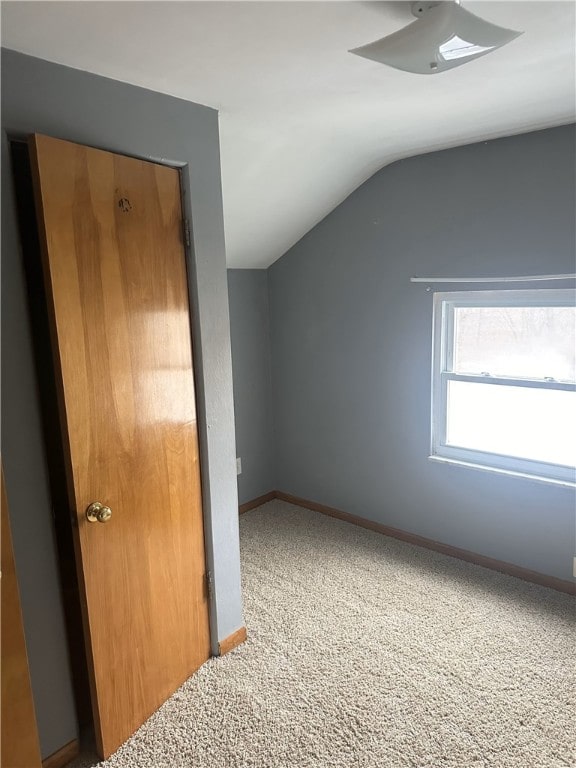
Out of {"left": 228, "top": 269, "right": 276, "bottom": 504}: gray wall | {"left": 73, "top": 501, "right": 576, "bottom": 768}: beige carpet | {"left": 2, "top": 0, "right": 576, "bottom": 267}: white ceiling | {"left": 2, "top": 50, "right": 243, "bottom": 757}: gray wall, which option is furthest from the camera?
{"left": 228, "top": 269, "right": 276, "bottom": 504}: gray wall

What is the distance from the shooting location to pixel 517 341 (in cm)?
262

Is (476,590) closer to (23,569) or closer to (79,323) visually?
(23,569)

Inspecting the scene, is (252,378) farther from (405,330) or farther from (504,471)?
(504,471)

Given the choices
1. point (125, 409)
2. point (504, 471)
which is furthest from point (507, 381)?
point (125, 409)

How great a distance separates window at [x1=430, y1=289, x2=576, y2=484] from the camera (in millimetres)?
2498

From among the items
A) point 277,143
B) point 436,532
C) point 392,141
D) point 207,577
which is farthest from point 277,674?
point 392,141

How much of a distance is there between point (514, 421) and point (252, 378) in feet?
5.48

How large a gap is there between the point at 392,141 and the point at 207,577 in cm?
218

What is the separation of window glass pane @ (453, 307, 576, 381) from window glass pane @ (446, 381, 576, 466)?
0.33 feet

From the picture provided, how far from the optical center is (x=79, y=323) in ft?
5.10

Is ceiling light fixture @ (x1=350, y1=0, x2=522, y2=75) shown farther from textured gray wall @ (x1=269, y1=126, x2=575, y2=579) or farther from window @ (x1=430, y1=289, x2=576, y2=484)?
window @ (x1=430, y1=289, x2=576, y2=484)

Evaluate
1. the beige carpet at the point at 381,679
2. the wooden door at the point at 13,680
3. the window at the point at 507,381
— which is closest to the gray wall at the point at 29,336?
the beige carpet at the point at 381,679

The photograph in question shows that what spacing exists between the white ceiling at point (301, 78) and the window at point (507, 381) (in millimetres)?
833

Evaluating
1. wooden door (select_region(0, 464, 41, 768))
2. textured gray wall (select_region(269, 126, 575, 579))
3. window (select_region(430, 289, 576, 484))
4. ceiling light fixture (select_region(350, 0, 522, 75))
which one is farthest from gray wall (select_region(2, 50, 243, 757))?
window (select_region(430, 289, 576, 484))
